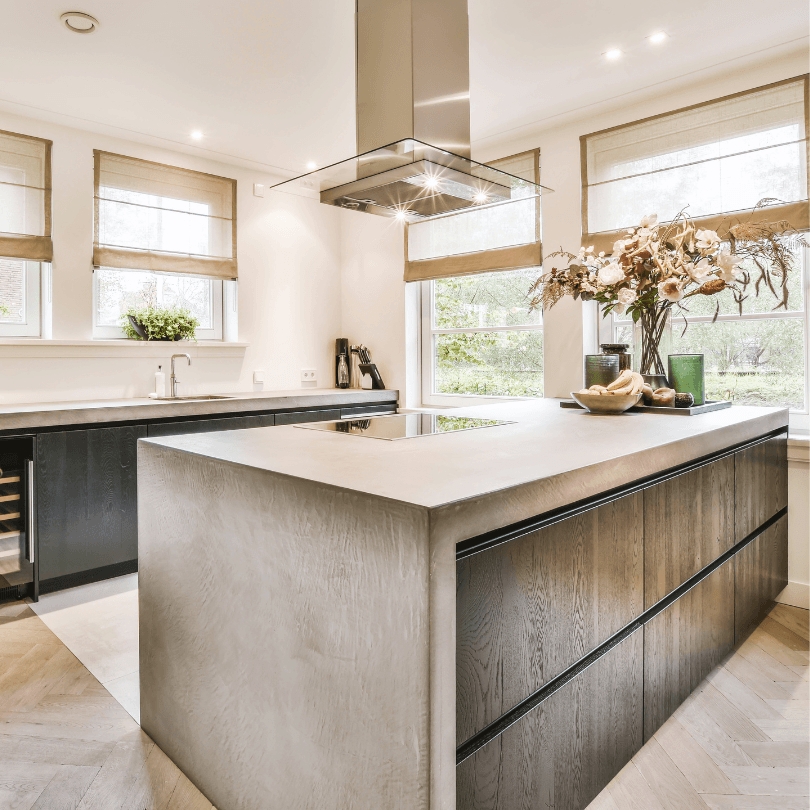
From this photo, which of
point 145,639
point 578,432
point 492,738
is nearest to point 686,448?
point 578,432

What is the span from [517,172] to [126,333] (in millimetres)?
2494

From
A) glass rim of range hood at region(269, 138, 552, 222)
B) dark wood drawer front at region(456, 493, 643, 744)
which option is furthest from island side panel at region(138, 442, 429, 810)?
glass rim of range hood at region(269, 138, 552, 222)

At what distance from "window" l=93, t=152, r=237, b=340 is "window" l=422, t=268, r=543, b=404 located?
1413 mm

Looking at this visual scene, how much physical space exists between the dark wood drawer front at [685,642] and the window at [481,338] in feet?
5.92

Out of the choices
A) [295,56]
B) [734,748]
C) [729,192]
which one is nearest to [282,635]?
[734,748]

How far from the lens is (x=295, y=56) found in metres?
2.67

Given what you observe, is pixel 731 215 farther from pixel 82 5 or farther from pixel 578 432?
pixel 82 5

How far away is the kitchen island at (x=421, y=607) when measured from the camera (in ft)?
3.27

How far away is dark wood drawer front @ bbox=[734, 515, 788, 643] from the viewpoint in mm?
2156

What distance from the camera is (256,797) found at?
4.28 feet

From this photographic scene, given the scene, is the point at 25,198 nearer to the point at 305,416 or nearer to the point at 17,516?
the point at 17,516

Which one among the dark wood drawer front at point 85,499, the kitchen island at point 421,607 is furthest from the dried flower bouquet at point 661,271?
the dark wood drawer front at point 85,499

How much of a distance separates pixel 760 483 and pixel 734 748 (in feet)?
3.21

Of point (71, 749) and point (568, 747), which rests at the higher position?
point (568, 747)
